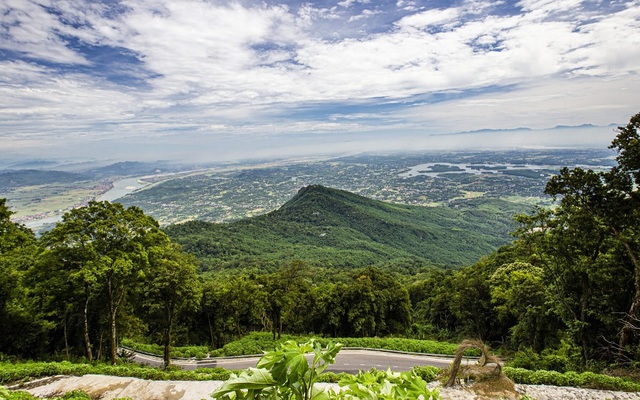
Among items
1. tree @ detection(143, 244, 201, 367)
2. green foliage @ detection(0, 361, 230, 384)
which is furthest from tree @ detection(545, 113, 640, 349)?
tree @ detection(143, 244, 201, 367)

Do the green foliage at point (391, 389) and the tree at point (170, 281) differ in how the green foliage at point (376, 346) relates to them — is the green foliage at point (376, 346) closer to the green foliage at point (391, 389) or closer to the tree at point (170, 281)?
the tree at point (170, 281)

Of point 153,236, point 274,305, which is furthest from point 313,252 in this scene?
point 153,236

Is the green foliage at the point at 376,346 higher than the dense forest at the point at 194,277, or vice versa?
the dense forest at the point at 194,277

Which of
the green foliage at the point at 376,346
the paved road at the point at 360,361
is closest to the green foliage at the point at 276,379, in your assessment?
the paved road at the point at 360,361

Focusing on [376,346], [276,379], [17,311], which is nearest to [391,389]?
[276,379]

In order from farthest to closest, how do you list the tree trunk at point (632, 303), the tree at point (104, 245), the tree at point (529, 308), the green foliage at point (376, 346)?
1. the green foliage at point (376, 346)
2. the tree at point (529, 308)
3. the tree at point (104, 245)
4. the tree trunk at point (632, 303)

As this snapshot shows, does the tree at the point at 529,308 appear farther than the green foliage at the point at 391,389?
Yes

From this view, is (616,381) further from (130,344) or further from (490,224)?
(490,224)
